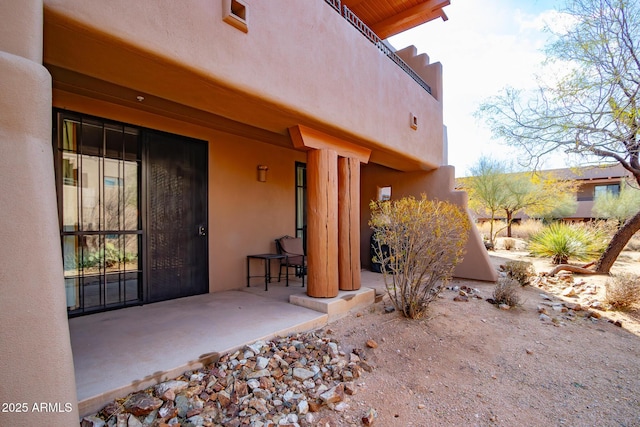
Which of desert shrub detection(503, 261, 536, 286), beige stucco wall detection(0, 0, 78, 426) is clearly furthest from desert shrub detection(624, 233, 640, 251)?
beige stucco wall detection(0, 0, 78, 426)

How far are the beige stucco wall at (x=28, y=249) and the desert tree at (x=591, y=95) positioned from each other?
8519 millimetres

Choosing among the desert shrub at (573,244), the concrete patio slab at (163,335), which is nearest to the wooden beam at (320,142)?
the concrete patio slab at (163,335)

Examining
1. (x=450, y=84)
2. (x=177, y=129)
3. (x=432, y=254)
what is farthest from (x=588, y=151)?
(x=177, y=129)

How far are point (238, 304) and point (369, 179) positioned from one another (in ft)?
17.7

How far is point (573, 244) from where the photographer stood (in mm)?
9297

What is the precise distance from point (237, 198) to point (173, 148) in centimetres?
136

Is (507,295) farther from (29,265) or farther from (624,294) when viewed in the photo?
(29,265)

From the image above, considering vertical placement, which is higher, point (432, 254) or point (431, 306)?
point (432, 254)

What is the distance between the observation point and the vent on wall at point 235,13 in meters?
3.10

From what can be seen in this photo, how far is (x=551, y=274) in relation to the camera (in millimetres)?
7844

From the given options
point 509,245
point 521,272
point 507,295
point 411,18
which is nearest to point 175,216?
point 507,295

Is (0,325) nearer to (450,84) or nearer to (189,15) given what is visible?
(189,15)

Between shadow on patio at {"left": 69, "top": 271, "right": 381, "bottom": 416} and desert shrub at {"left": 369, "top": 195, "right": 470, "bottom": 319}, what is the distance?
833 millimetres

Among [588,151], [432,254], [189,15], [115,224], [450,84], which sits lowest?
[432,254]
